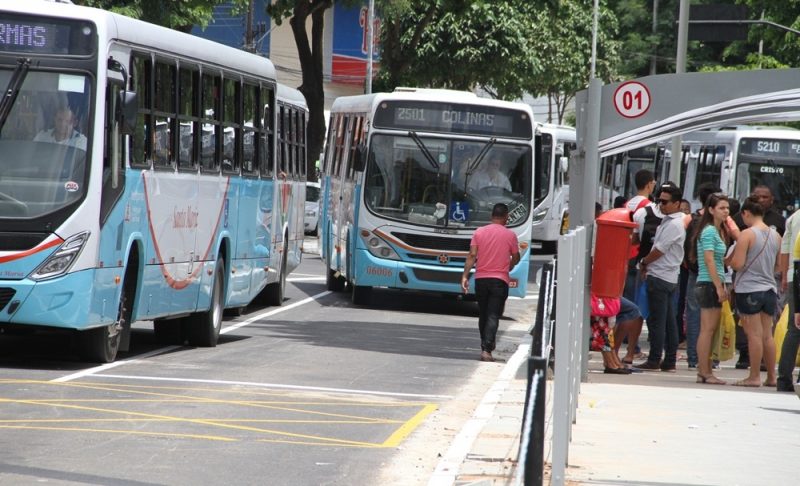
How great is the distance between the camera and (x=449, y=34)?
5106 centimetres

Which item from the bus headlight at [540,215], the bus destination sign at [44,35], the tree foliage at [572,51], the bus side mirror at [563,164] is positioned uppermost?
the tree foliage at [572,51]

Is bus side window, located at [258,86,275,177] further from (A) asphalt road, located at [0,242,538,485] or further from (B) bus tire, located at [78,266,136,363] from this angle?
(B) bus tire, located at [78,266,136,363]

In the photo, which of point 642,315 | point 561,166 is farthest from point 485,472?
point 561,166

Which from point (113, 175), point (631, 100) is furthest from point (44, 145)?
point (631, 100)

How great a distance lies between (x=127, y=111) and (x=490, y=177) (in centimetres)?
1057

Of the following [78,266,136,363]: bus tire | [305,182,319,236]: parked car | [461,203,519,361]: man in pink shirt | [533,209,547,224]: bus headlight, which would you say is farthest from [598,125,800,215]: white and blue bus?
[78,266,136,363]: bus tire

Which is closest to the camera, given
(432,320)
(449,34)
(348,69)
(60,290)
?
(60,290)

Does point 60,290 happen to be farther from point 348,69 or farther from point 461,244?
point 348,69

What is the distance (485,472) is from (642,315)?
7736 millimetres

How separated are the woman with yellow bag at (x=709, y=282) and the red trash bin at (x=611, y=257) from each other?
2.31 meters

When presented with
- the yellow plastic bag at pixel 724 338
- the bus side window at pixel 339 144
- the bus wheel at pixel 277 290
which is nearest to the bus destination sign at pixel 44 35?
the yellow plastic bag at pixel 724 338

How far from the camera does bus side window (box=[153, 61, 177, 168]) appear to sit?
1434cm

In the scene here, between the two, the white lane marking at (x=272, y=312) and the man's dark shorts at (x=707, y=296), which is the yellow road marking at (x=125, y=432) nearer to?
the man's dark shorts at (x=707, y=296)

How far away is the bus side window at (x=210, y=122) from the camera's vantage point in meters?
15.8
